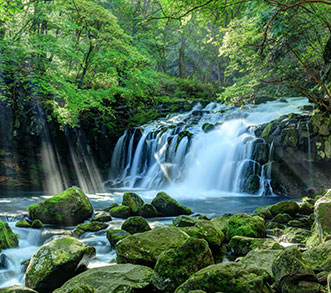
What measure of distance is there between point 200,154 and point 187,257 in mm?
12226

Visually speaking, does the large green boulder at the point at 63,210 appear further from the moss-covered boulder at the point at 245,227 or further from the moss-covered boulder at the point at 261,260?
the moss-covered boulder at the point at 261,260

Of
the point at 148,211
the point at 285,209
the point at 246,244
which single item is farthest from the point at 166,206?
the point at 246,244

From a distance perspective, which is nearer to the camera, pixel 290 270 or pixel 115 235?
pixel 290 270

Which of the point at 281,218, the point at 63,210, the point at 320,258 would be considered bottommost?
the point at 281,218

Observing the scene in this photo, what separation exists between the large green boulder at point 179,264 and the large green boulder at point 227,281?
51 centimetres

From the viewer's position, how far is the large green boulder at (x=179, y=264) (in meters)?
3.52

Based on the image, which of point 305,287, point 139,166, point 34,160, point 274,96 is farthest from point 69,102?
point 274,96

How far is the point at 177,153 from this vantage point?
16.2 meters

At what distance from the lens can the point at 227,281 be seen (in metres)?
2.95

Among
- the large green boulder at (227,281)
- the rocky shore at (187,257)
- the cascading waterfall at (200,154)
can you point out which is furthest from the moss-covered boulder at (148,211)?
the cascading waterfall at (200,154)

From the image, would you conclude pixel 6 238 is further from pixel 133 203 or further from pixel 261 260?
pixel 261 260

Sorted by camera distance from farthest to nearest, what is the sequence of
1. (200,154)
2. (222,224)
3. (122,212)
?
(200,154), (122,212), (222,224)

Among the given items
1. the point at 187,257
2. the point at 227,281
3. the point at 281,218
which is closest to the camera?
the point at 227,281

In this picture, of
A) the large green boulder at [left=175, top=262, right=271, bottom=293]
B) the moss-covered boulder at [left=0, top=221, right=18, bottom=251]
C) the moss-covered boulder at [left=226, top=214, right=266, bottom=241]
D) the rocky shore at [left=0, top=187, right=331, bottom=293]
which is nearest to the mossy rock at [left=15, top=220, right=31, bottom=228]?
the rocky shore at [left=0, top=187, right=331, bottom=293]
